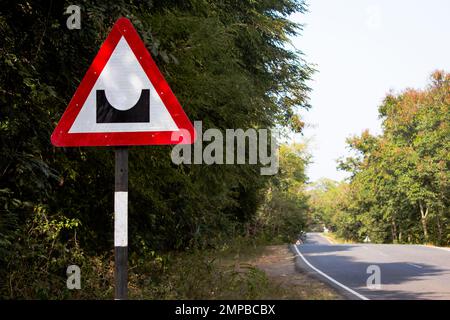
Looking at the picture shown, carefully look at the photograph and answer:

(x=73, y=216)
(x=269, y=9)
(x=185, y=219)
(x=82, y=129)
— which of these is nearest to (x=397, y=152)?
(x=269, y=9)

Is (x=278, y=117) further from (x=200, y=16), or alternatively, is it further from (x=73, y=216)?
(x=73, y=216)

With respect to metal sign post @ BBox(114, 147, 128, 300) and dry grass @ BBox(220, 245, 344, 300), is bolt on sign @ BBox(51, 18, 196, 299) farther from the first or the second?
dry grass @ BBox(220, 245, 344, 300)

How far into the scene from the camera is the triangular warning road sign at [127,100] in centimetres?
307

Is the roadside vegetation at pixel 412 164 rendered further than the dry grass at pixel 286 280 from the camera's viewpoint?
Yes

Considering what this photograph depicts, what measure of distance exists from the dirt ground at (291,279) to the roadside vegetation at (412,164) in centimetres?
3068

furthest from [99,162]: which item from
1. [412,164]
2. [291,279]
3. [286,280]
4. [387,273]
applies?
[412,164]

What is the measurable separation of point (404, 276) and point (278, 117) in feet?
17.9

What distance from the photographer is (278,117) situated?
13.5 metres

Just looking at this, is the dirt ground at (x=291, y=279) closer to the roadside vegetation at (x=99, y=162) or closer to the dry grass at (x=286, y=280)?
the dry grass at (x=286, y=280)

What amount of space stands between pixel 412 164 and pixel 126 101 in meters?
51.4

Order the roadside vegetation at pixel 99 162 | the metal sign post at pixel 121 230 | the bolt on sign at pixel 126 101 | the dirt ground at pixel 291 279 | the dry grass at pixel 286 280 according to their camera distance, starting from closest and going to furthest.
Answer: the metal sign post at pixel 121 230, the bolt on sign at pixel 126 101, the roadside vegetation at pixel 99 162, the dry grass at pixel 286 280, the dirt ground at pixel 291 279

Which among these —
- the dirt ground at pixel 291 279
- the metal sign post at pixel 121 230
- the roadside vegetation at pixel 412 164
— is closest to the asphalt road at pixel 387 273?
the dirt ground at pixel 291 279

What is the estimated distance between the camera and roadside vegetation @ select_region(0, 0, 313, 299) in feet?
17.3

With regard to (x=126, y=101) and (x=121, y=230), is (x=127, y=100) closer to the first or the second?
(x=126, y=101)
